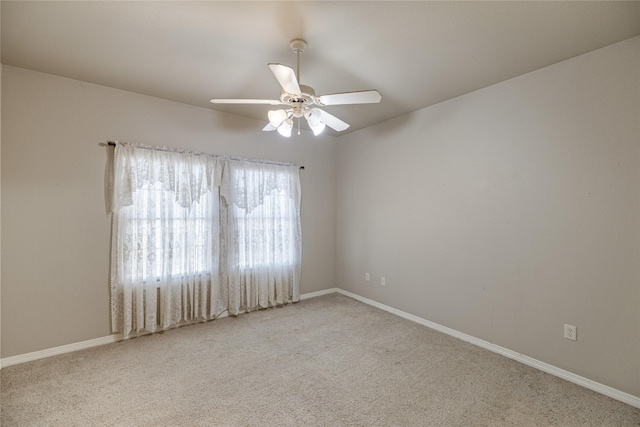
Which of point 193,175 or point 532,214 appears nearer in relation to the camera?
point 532,214

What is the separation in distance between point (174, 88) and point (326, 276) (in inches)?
130

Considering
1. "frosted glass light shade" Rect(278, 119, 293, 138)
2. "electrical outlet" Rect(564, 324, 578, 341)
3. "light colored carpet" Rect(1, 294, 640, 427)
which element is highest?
"frosted glass light shade" Rect(278, 119, 293, 138)

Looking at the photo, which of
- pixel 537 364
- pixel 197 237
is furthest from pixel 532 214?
pixel 197 237

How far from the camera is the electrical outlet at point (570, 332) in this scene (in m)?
2.35

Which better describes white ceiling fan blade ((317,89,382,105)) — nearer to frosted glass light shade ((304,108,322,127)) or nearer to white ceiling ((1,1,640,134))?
frosted glass light shade ((304,108,322,127))

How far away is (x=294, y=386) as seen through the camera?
7.41ft

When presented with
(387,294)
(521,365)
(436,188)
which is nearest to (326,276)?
(387,294)

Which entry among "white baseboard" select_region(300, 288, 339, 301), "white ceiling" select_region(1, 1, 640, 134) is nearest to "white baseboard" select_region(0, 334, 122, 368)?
"white baseboard" select_region(300, 288, 339, 301)

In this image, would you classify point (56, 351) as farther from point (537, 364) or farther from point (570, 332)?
point (570, 332)

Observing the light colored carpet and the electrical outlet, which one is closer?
the light colored carpet

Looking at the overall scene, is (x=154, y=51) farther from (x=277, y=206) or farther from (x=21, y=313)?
(x=21, y=313)

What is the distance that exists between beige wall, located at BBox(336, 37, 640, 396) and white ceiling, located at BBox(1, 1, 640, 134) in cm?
33

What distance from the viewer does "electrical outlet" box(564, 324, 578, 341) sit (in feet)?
7.72

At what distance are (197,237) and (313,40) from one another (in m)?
2.49
